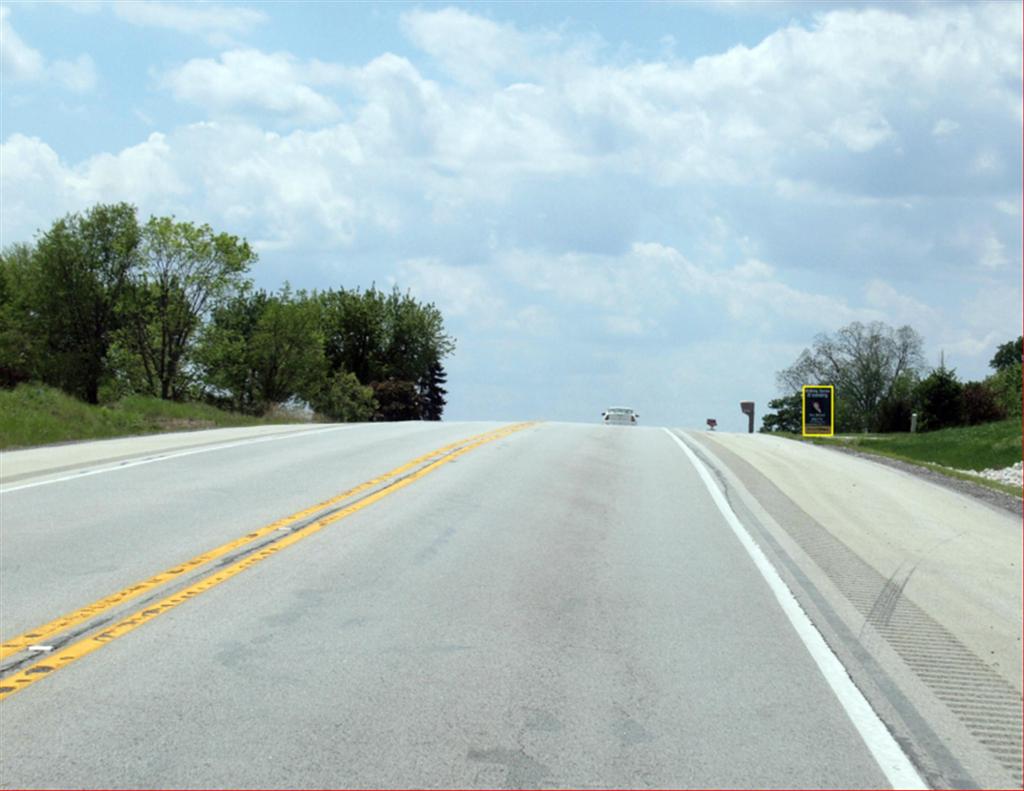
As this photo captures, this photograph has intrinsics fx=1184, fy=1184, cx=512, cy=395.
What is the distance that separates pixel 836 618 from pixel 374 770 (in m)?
4.64

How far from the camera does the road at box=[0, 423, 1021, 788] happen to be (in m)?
5.52

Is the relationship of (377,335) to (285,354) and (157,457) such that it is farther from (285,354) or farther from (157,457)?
(157,457)

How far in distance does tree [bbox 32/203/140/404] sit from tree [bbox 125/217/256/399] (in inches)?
65.1

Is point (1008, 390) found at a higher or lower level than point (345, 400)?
higher

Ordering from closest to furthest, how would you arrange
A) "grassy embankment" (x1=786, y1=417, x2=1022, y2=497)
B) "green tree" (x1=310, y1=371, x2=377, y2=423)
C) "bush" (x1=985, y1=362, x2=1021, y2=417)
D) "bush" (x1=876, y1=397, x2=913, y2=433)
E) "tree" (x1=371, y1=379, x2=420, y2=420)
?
"grassy embankment" (x1=786, y1=417, x2=1022, y2=497) < "bush" (x1=985, y1=362, x2=1021, y2=417) < "green tree" (x1=310, y1=371, x2=377, y2=423) < "tree" (x1=371, y1=379, x2=420, y2=420) < "bush" (x1=876, y1=397, x2=913, y2=433)

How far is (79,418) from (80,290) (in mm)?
53218

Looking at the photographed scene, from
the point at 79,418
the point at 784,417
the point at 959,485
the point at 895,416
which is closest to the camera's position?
the point at 959,485

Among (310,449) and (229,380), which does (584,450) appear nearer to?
(310,449)

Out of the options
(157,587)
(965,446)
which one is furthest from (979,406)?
(157,587)

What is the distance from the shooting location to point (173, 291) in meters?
75.4

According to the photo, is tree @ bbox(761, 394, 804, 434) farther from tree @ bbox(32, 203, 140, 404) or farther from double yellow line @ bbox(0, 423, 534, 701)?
double yellow line @ bbox(0, 423, 534, 701)

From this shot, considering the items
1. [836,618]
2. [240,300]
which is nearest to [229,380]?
[240,300]

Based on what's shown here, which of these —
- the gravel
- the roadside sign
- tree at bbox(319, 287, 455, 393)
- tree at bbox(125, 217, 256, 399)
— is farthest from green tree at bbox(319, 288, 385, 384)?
the gravel

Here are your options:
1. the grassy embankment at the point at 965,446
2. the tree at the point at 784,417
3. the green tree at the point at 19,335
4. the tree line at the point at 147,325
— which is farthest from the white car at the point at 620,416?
the tree at the point at 784,417
